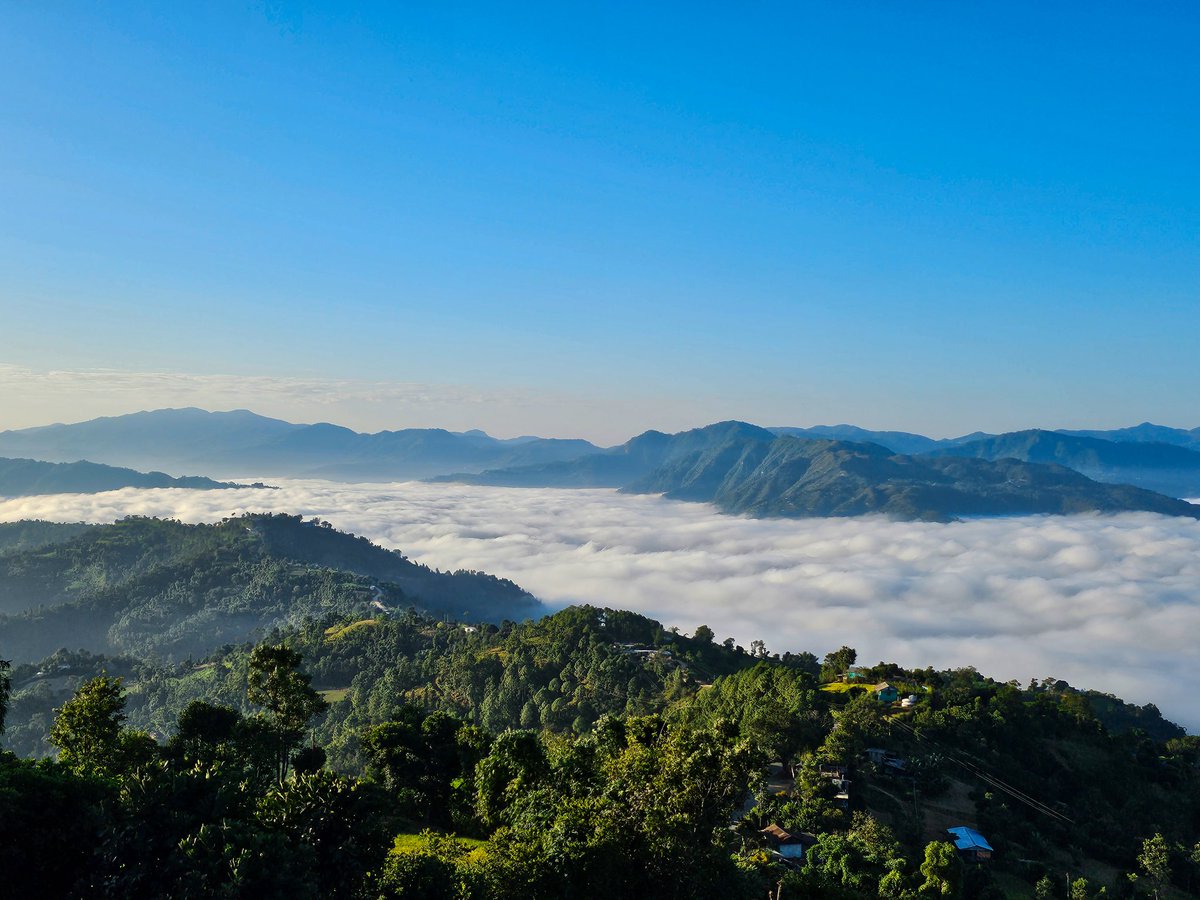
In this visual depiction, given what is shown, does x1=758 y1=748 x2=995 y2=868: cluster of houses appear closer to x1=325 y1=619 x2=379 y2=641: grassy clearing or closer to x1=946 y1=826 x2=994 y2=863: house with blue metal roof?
x1=946 y1=826 x2=994 y2=863: house with blue metal roof

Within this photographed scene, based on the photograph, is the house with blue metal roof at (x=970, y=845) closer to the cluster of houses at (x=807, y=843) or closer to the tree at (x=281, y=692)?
the cluster of houses at (x=807, y=843)

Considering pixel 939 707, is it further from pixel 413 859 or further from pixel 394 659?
pixel 394 659

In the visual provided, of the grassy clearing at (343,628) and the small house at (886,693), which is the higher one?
the small house at (886,693)

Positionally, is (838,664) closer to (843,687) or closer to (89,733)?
(843,687)

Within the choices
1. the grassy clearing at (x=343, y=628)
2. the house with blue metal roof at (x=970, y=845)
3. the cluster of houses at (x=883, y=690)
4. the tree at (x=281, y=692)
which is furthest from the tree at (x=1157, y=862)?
the grassy clearing at (x=343, y=628)

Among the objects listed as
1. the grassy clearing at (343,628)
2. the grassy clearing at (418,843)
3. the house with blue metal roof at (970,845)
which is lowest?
the grassy clearing at (343,628)

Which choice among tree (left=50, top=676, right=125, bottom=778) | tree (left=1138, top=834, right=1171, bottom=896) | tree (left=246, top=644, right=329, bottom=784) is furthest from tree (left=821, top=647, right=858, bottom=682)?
tree (left=50, top=676, right=125, bottom=778)
